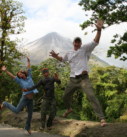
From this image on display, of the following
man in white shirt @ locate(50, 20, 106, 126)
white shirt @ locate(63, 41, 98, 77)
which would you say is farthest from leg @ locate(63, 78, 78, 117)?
white shirt @ locate(63, 41, 98, 77)

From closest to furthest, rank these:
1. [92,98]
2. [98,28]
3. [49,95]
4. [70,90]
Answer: [98,28], [92,98], [70,90], [49,95]

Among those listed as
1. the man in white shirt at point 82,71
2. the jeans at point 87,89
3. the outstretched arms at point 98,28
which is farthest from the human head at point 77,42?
the jeans at point 87,89

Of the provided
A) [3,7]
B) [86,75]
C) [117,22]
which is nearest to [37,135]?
[86,75]

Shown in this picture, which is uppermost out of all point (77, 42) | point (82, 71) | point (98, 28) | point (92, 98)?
point (98, 28)

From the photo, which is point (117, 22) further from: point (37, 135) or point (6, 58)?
point (6, 58)

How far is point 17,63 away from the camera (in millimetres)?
30422

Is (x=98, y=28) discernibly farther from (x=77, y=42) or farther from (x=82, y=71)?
(x=82, y=71)

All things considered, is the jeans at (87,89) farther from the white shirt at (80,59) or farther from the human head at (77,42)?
the human head at (77,42)

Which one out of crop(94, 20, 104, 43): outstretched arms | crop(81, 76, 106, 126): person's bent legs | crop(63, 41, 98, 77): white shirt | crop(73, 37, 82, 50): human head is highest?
crop(94, 20, 104, 43): outstretched arms

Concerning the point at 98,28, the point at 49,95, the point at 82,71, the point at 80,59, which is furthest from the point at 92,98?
the point at 49,95

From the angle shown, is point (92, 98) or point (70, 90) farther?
point (70, 90)

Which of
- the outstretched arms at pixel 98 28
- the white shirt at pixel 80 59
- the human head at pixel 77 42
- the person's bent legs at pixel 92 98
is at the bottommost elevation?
the person's bent legs at pixel 92 98

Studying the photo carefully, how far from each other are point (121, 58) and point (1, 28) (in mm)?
21067

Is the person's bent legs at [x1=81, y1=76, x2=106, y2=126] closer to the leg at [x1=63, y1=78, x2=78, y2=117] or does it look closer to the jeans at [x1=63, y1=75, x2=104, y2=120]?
the jeans at [x1=63, y1=75, x2=104, y2=120]
